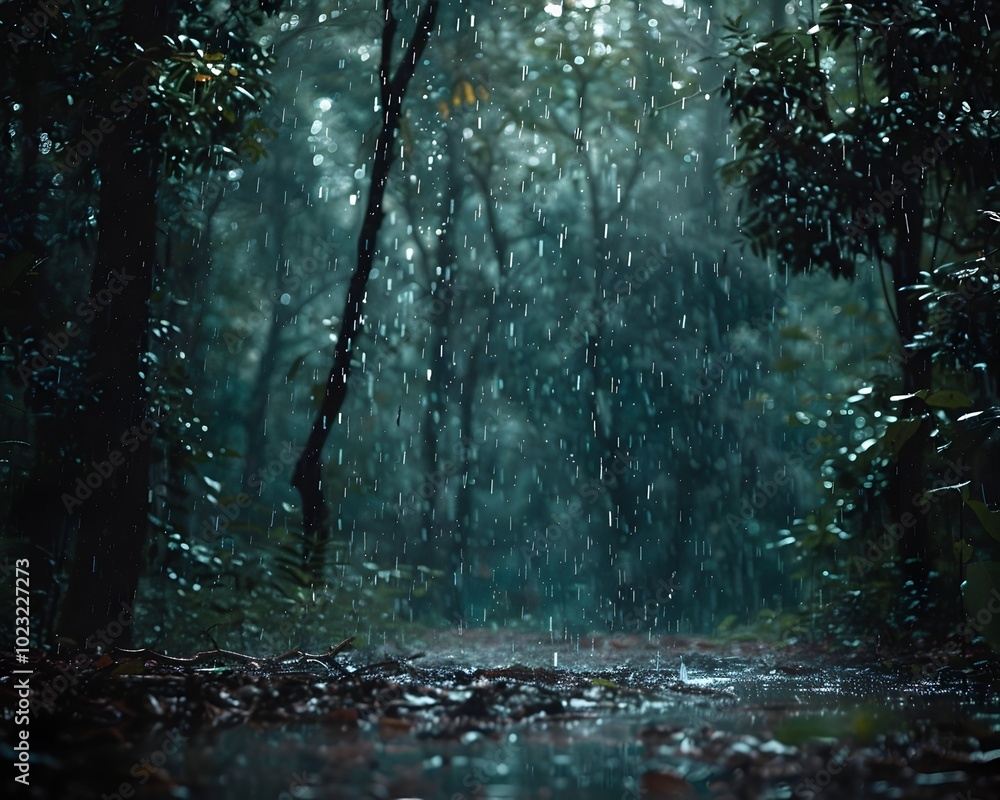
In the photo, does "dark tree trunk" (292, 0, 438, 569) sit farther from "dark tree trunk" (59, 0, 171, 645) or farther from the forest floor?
the forest floor

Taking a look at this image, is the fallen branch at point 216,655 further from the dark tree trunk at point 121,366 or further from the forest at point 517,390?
the dark tree trunk at point 121,366

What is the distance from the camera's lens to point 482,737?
328 cm

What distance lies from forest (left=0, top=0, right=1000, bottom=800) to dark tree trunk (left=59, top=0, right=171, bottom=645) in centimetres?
3

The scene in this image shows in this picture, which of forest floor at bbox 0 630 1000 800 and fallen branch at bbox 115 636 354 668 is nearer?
forest floor at bbox 0 630 1000 800

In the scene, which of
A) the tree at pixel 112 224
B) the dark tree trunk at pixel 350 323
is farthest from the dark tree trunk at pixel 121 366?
the dark tree trunk at pixel 350 323

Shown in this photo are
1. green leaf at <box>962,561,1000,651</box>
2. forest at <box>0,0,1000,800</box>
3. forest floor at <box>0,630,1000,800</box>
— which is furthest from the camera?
green leaf at <box>962,561,1000,651</box>

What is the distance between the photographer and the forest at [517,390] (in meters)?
3.70

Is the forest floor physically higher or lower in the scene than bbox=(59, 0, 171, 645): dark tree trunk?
lower

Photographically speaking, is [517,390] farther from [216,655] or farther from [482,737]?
[482,737]

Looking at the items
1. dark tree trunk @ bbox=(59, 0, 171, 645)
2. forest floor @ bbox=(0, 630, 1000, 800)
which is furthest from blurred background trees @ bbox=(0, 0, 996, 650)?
forest floor @ bbox=(0, 630, 1000, 800)

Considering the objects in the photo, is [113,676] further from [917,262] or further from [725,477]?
[725,477]

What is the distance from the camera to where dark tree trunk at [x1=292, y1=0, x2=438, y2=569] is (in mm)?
8477

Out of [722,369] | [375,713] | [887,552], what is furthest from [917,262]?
[722,369]

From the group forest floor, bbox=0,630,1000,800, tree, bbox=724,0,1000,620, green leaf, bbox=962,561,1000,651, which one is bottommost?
forest floor, bbox=0,630,1000,800
